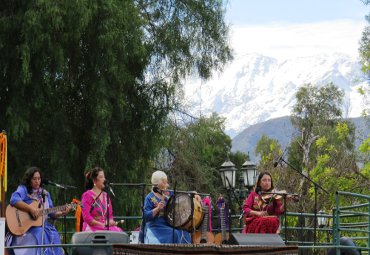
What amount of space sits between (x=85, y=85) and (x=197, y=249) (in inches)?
488

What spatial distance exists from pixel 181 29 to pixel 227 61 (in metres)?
1.56

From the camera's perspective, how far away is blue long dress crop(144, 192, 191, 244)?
12406 mm

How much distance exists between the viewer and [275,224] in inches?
514

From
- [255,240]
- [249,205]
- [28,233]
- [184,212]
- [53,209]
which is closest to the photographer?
[255,240]

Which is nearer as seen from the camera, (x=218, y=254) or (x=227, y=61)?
(x=218, y=254)

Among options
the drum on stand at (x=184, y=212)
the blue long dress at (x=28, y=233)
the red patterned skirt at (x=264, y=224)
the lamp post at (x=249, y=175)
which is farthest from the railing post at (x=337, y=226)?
the lamp post at (x=249, y=175)

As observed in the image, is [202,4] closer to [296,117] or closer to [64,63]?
[64,63]

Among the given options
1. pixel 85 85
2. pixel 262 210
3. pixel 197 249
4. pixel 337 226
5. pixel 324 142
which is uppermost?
pixel 324 142

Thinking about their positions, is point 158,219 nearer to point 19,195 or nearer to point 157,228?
point 157,228

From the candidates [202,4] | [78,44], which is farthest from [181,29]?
[78,44]

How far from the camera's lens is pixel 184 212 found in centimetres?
1212

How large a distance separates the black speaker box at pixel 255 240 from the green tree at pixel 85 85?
10141 millimetres

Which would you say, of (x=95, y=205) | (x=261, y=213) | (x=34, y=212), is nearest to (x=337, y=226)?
(x=261, y=213)

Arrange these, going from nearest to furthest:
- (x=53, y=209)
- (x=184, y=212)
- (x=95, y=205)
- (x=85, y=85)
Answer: (x=184, y=212), (x=53, y=209), (x=95, y=205), (x=85, y=85)
